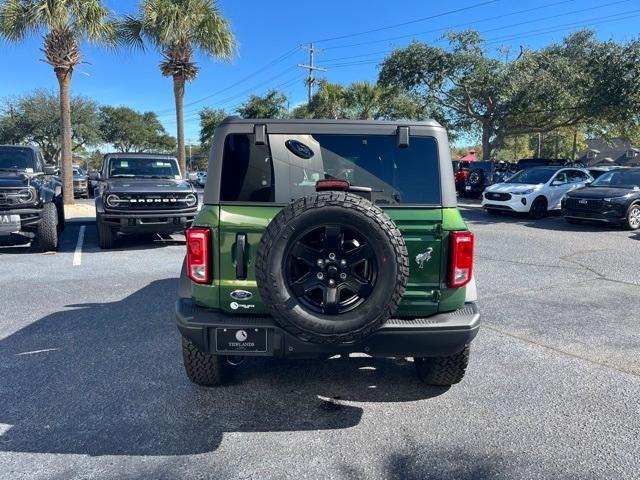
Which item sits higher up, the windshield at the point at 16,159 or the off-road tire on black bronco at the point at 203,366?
the windshield at the point at 16,159

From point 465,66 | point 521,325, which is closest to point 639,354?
point 521,325

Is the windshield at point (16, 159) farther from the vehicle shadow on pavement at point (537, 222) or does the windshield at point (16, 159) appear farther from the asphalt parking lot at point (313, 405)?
the vehicle shadow on pavement at point (537, 222)

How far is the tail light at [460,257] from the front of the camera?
3.19 meters

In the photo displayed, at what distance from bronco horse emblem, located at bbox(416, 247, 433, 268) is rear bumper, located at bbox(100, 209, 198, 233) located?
7.19 metres

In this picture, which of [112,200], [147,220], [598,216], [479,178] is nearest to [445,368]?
[147,220]

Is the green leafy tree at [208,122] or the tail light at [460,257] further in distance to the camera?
the green leafy tree at [208,122]

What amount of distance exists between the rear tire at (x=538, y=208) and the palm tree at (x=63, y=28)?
1419 centimetres

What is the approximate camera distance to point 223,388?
3764mm

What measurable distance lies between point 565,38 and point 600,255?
117 ft

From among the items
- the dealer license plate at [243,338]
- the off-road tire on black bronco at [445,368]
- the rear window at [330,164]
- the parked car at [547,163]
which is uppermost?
the parked car at [547,163]

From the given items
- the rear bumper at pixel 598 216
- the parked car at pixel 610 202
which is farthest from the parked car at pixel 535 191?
the rear bumper at pixel 598 216

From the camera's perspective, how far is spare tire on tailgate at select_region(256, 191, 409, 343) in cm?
286

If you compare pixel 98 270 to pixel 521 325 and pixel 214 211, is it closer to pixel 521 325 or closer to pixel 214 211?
pixel 214 211

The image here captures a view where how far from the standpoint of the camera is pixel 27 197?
8820 mm
